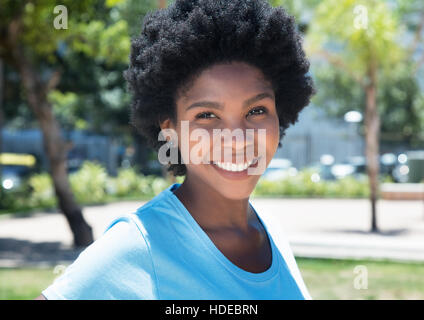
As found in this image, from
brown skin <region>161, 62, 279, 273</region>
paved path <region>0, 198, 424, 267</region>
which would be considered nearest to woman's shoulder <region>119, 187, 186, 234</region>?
brown skin <region>161, 62, 279, 273</region>

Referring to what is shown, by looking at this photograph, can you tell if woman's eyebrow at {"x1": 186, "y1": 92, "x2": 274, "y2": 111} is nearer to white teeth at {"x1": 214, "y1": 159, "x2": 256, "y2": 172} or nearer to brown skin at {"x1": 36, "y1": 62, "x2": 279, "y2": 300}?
brown skin at {"x1": 36, "y1": 62, "x2": 279, "y2": 300}

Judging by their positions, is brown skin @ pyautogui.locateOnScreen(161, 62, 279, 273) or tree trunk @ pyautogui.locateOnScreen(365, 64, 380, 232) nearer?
brown skin @ pyautogui.locateOnScreen(161, 62, 279, 273)

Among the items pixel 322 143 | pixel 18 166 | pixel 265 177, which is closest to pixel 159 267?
pixel 265 177

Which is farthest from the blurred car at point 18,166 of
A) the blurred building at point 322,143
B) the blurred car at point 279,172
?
the blurred building at point 322,143

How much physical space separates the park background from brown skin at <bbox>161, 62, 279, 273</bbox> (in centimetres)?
28

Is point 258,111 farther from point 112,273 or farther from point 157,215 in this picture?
point 112,273

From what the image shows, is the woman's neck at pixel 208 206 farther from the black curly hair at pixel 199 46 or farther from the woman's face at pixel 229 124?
the black curly hair at pixel 199 46

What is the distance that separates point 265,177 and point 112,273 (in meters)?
23.1

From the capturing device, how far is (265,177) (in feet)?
79.3

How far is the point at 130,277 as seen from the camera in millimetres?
1231

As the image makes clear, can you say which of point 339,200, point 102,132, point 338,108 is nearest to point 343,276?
point 339,200

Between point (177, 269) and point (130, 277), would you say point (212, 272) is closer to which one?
point (177, 269)

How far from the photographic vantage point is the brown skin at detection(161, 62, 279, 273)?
1460 mm
